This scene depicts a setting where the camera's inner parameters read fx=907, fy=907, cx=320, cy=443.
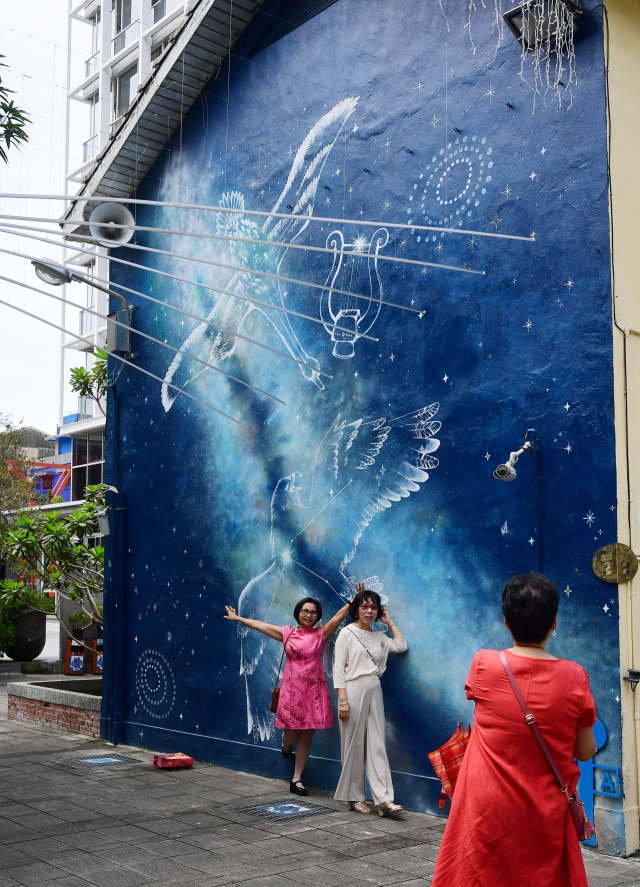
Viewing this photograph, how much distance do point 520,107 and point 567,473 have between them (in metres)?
2.82

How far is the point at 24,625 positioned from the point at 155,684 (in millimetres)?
9759

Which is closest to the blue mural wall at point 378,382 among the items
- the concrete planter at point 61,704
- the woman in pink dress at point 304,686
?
the woman in pink dress at point 304,686

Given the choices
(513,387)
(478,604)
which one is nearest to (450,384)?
→ (513,387)

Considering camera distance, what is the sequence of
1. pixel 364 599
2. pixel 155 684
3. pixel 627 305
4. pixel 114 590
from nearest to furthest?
pixel 627 305 < pixel 364 599 < pixel 155 684 < pixel 114 590

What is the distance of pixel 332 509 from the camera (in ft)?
26.6

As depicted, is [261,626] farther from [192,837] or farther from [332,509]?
[192,837]

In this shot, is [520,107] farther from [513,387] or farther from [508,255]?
[513,387]

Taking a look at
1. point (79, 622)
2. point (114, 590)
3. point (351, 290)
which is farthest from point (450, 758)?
point (79, 622)

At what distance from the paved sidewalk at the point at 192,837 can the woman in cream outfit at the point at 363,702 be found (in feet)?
0.80

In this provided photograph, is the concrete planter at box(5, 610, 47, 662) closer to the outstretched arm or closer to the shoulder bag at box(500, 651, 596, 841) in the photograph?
the outstretched arm

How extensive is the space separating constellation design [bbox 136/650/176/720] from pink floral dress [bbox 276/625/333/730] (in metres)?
2.32

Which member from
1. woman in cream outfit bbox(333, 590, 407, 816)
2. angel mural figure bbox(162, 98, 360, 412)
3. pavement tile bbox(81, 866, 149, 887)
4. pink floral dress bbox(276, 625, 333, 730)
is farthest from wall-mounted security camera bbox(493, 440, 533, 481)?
pavement tile bbox(81, 866, 149, 887)

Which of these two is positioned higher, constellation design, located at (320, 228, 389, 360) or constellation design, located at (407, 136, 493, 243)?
constellation design, located at (407, 136, 493, 243)

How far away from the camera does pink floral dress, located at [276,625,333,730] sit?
7.75 meters
